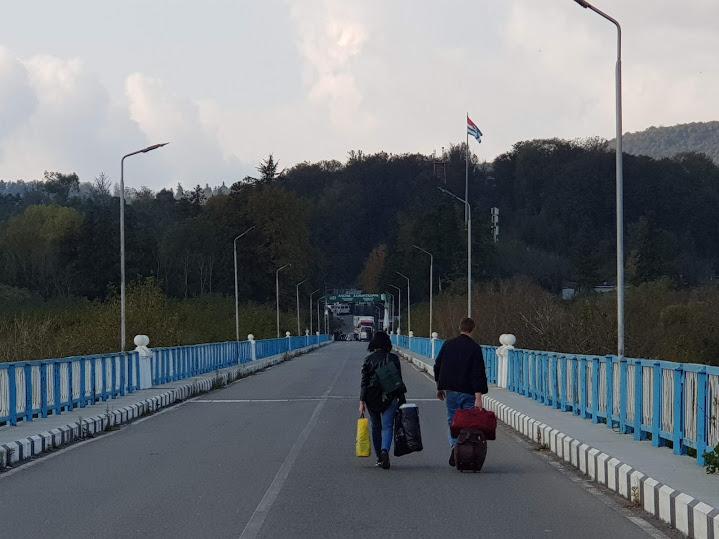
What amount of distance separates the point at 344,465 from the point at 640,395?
3840 mm

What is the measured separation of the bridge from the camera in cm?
995

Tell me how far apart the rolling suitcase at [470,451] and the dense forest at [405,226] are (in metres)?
75.9

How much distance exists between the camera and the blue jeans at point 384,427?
14.5 metres

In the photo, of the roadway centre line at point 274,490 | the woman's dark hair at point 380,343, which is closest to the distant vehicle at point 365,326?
the roadway centre line at point 274,490

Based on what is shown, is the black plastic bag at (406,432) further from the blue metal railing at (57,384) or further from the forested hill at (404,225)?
the forested hill at (404,225)

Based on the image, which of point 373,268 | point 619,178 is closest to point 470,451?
point 619,178

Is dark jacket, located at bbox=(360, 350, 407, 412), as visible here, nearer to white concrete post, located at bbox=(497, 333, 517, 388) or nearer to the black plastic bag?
the black plastic bag

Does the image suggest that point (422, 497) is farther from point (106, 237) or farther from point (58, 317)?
point (106, 237)

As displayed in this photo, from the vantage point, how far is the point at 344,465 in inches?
575

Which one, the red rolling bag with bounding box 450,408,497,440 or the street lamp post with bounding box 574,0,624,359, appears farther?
the street lamp post with bounding box 574,0,624,359

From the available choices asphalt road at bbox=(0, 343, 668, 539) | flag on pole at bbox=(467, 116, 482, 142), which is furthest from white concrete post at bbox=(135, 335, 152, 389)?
flag on pole at bbox=(467, 116, 482, 142)

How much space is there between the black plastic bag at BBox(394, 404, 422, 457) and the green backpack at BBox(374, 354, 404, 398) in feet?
0.84

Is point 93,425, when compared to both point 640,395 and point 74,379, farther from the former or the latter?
point 640,395

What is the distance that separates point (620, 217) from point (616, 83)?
8.87ft
